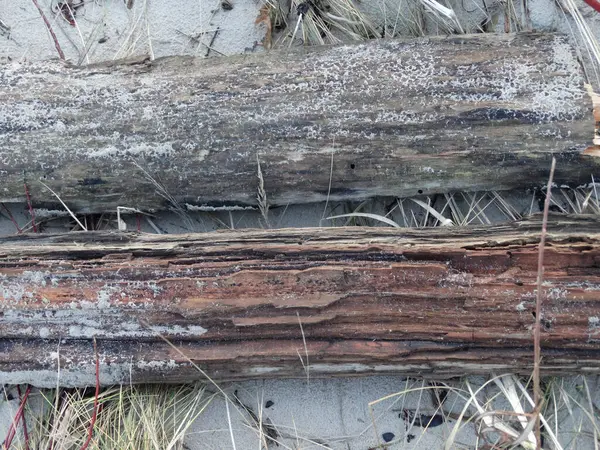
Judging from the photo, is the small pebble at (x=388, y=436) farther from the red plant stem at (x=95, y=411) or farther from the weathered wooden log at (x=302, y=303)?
the red plant stem at (x=95, y=411)

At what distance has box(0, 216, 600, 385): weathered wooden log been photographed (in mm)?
1804

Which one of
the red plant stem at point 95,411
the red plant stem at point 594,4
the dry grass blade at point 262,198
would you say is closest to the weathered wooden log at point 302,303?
the red plant stem at point 95,411

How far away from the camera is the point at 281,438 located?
2.15 metres

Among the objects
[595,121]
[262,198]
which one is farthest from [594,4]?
[262,198]

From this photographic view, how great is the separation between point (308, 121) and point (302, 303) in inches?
24.0

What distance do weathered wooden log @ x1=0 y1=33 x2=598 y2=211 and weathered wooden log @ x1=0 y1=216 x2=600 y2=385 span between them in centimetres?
24

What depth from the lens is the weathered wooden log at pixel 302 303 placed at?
5.92 feet

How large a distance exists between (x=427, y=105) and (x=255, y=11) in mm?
970

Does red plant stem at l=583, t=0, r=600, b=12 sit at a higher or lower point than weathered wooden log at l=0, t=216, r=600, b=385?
higher

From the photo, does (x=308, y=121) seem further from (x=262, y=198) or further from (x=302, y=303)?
(x=302, y=303)

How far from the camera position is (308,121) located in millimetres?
2059

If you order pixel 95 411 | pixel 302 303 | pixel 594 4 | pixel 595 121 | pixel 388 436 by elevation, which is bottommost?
pixel 388 436

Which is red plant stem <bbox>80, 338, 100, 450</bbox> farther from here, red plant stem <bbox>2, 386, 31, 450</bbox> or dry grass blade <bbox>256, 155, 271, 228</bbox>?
dry grass blade <bbox>256, 155, 271, 228</bbox>

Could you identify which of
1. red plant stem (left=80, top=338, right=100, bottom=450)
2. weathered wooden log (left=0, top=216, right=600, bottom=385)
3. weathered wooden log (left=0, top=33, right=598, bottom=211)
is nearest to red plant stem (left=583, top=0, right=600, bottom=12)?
weathered wooden log (left=0, top=33, right=598, bottom=211)
